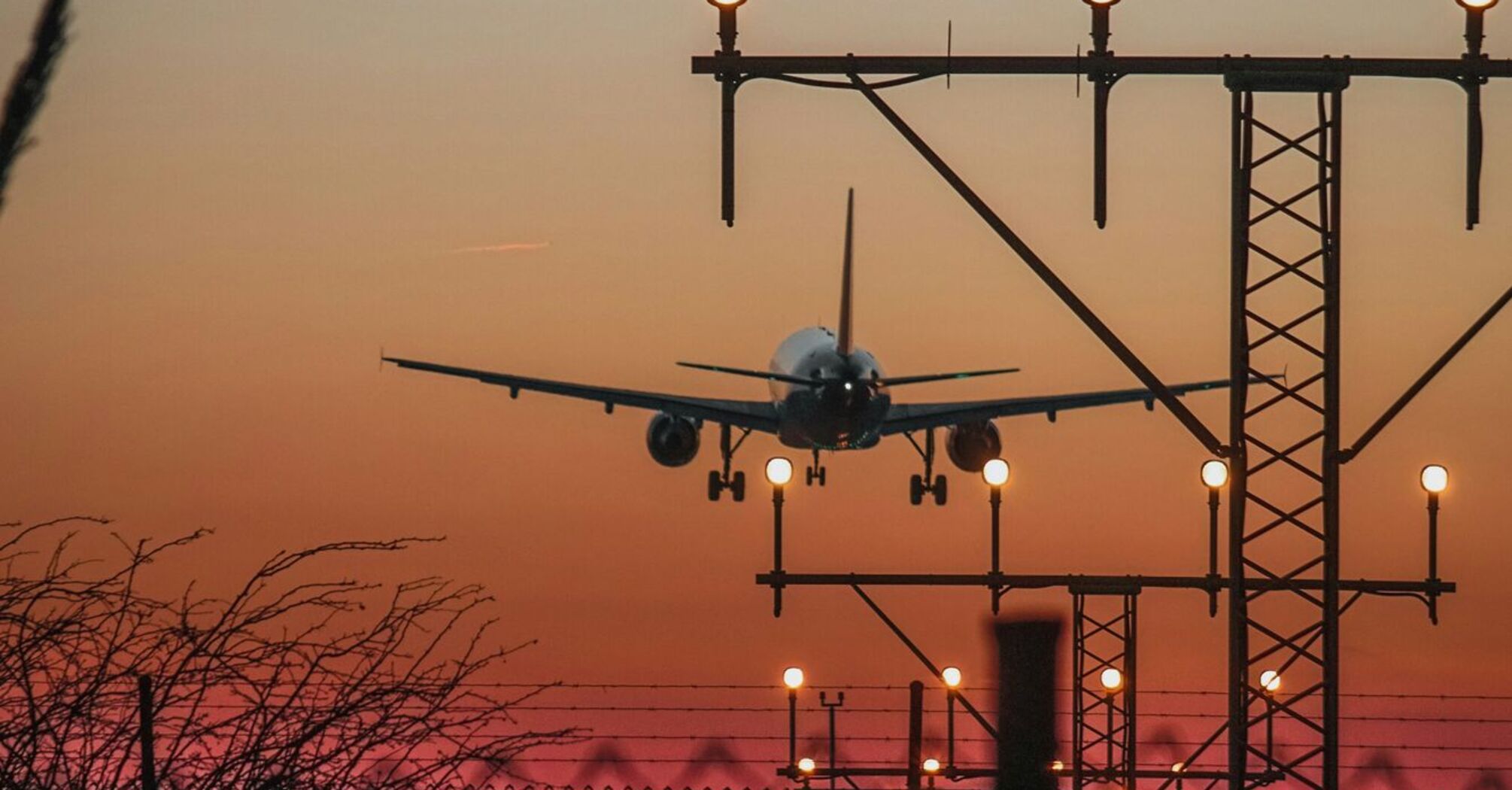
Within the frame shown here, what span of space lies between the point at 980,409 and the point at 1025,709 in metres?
61.7

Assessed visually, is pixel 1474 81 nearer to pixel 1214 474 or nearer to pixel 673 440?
pixel 1214 474

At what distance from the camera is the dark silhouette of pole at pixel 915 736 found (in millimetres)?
11686

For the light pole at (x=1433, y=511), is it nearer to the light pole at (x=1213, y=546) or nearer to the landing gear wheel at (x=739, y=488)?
the light pole at (x=1213, y=546)

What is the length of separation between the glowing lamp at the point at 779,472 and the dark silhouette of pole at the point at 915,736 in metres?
10.1

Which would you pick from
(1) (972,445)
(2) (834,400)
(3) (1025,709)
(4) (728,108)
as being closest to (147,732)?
(3) (1025,709)

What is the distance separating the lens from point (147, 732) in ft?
29.6

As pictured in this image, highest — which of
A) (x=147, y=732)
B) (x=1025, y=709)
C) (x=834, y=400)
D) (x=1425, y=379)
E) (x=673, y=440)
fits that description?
(x=673, y=440)

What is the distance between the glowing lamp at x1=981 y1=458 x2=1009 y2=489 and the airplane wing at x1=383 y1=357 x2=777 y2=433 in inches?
1544

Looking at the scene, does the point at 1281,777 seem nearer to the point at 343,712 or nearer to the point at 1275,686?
the point at 1275,686

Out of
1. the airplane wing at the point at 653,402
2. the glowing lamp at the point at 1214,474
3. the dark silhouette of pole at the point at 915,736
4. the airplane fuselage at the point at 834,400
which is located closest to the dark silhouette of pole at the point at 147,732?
the dark silhouette of pole at the point at 915,736

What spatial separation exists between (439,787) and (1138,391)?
2363 inches

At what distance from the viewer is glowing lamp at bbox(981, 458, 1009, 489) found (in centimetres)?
2383

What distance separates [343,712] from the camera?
9.71 metres

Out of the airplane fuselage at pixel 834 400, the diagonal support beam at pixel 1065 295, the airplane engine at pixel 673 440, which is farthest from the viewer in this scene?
the airplane engine at pixel 673 440
